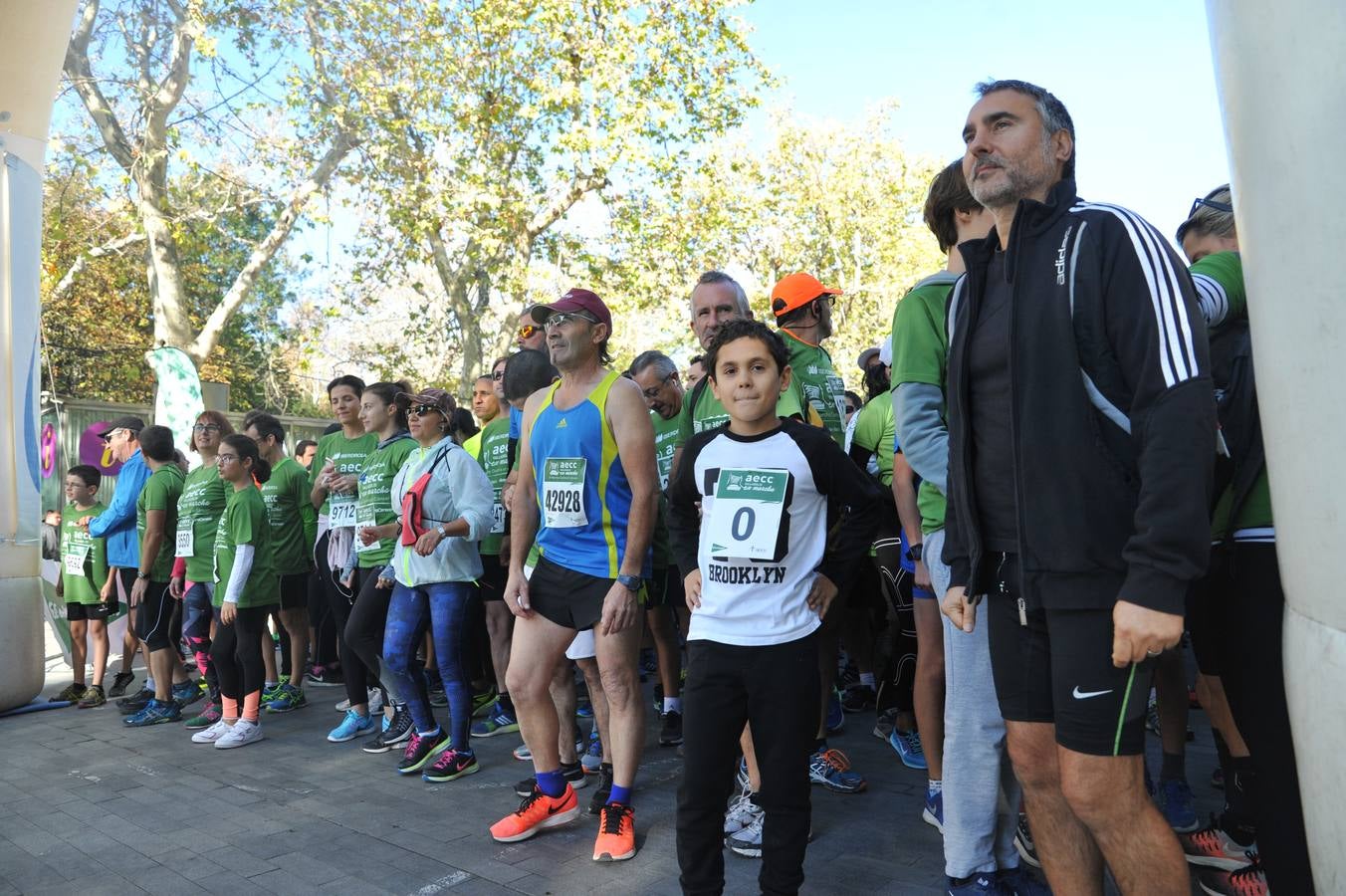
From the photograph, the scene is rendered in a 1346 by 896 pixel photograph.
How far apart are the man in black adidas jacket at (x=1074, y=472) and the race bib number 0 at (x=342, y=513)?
4.89 metres

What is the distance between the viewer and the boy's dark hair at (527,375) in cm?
603

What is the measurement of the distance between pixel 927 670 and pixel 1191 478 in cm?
208

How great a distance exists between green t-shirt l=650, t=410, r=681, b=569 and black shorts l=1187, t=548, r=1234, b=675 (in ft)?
8.79

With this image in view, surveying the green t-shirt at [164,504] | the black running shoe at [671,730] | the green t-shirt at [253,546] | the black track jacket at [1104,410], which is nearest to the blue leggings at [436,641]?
the black running shoe at [671,730]

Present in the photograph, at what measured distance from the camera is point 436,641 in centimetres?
550

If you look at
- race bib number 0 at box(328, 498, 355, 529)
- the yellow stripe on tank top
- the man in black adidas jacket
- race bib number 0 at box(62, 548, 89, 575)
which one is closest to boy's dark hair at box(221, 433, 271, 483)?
race bib number 0 at box(328, 498, 355, 529)

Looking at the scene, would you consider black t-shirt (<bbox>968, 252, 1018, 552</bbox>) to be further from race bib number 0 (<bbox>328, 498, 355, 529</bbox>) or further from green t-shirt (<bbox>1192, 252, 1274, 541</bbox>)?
race bib number 0 (<bbox>328, 498, 355, 529</bbox>)

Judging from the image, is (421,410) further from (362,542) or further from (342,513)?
(342,513)

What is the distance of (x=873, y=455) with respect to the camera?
564 cm

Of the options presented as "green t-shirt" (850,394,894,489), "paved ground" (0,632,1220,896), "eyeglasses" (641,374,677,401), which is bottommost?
"paved ground" (0,632,1220,896)

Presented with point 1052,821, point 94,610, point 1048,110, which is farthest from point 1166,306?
point 94,610

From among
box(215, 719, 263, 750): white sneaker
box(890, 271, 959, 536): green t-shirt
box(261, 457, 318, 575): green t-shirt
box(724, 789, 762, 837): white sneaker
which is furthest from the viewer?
box(261, 457, 318, 575): green t-shirt

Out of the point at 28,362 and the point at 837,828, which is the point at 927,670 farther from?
the point at 28,362

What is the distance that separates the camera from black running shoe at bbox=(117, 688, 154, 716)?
7418mm
